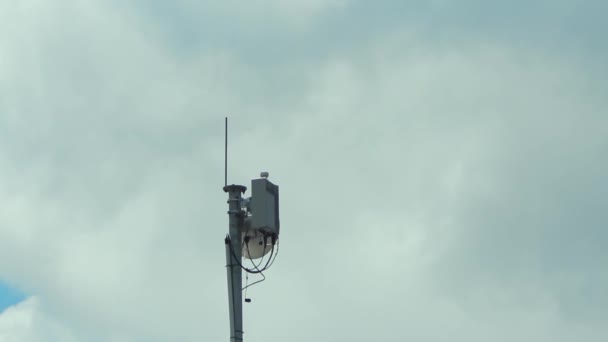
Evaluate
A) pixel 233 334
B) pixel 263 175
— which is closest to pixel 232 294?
pixel 233 334

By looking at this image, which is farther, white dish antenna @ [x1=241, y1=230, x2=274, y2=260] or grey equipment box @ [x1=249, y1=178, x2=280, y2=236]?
white dish antenna @ [x1=241, y1=230, x2=274, y2=260]

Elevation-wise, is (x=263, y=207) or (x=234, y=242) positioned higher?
(x=263, y=207)

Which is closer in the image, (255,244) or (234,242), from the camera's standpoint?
(234,242)

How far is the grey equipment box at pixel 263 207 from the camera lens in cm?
2809

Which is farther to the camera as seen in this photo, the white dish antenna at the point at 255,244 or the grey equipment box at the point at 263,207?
the white dish antenna at the point at 255,244

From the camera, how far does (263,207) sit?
28141 mm

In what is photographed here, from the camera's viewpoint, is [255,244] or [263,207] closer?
[263,207]

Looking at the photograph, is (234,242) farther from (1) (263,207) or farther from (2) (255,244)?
(1) (263,207)

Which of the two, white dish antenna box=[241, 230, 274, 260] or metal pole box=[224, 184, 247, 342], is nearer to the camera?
metal pole box=[224, 184, 247, 342]

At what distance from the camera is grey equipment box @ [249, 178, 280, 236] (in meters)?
28.1

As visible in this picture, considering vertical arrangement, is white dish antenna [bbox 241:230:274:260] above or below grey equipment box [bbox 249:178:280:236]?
below

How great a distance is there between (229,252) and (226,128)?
11.6ft

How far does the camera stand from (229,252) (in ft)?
92.9

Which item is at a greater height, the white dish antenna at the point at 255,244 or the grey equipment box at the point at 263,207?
the grey equipment box at the point at 263,207
